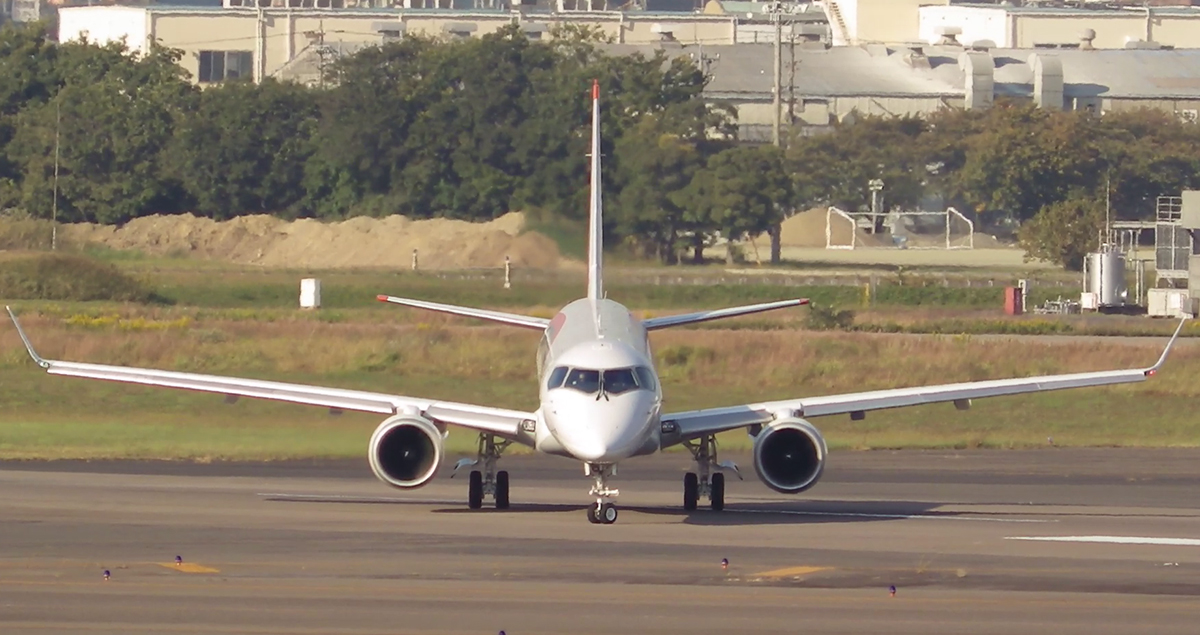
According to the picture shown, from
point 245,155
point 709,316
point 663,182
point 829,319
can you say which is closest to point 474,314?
point 709,316

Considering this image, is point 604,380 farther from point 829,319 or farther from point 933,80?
point 933,80

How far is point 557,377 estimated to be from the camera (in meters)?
23.9

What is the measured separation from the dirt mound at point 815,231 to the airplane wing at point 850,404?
3324 inches

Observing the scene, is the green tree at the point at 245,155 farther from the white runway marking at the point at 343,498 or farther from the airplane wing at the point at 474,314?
the airplane wing at the point at 474,314

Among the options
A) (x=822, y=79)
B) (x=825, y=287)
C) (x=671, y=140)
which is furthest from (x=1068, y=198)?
(x=825, y=287)

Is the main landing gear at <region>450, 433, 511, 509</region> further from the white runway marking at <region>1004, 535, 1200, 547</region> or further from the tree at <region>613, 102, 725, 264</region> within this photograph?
the tree at <region>613, 102, 725, 264</region>

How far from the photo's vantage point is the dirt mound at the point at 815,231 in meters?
113

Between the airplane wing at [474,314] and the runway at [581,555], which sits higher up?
the airplane wing at [474,314]

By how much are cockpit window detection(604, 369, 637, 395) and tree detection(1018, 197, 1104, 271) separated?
75.3 m

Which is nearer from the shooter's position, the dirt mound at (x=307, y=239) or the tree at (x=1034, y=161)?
the dirt mound at (x=307, y=239)

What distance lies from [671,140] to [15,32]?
4199 centimetres

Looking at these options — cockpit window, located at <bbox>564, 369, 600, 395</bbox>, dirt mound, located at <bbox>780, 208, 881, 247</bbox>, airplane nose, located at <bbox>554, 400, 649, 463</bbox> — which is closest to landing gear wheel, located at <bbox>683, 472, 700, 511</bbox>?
airplane nose, located at <bbox>554, 400, 649, 463</bbox>

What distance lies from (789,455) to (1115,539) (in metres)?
4.11

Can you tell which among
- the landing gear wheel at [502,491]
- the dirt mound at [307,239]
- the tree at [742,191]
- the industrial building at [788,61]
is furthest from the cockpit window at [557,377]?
the industrial building at [788,61]
